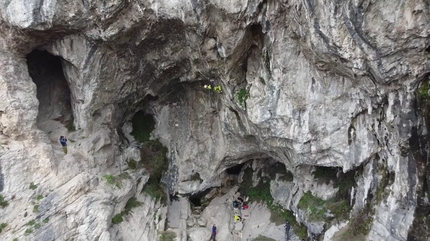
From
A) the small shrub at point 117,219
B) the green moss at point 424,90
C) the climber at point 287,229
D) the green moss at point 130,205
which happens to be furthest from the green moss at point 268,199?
the green moss at point 424,90

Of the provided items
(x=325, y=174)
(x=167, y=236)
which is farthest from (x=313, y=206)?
(x=167, y=236)

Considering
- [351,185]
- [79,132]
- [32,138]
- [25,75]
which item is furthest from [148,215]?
[351,185]

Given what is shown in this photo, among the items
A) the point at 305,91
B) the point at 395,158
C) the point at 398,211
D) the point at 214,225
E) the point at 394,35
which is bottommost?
the point at 214,225

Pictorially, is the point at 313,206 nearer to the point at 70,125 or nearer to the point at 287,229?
the point at 287,229

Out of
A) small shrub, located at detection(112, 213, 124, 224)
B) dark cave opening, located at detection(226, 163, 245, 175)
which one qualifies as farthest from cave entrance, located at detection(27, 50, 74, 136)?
dark cave opening, located at detection(226, 163, 245, 175)

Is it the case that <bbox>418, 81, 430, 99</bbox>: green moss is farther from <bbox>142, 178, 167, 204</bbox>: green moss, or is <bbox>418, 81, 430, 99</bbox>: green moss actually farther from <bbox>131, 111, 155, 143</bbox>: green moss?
<bbox>131, 111, 155, 143</bbox>: green moss

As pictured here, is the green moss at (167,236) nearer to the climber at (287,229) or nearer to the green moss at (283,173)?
the climber at (287,229)

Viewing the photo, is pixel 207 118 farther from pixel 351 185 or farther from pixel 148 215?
pixel 351 185
